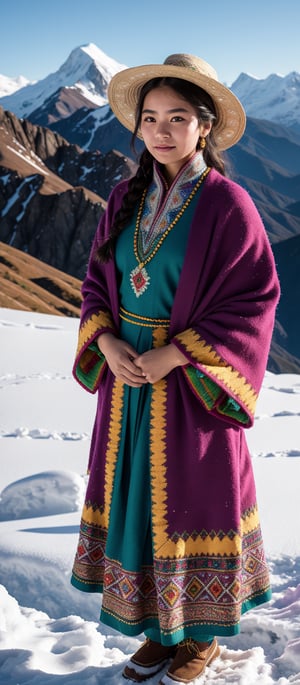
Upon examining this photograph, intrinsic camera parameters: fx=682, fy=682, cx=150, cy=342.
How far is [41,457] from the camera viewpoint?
4895 mm

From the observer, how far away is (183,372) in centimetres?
213

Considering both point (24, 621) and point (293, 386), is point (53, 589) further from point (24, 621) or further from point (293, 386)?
point (293, 386)

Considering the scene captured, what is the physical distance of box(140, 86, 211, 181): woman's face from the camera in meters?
2.10

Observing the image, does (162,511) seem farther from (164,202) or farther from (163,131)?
(163,131)

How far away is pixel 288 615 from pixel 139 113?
208 cm

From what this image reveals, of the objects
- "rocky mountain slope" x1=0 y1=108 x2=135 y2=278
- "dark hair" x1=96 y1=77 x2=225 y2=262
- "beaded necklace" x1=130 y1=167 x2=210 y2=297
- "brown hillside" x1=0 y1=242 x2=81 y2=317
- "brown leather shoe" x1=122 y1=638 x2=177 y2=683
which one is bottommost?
"brown leather shoe" x1=122 y1=638 x2=177 y2=683

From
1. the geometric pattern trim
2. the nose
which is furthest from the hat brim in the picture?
the geometric pattern trim

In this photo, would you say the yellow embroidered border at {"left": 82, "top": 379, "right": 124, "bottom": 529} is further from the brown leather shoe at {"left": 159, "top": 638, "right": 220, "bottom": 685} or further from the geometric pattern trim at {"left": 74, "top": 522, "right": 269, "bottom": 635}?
the brown leather shoe at {"left": 159, "top": 638, "right": 220, "bottom": 685}

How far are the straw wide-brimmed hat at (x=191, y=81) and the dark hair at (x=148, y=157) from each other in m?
0.03

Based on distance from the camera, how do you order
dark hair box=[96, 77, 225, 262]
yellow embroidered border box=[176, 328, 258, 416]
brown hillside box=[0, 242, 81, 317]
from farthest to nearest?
brown hillside box=[0, 242, 81, 317]
dark hair box=[96, 77, 225, 262]
yellow embroidered border box=[176, 328, 258, 416]

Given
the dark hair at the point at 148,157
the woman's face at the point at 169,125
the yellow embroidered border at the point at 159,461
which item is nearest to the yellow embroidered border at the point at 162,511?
the yellow embroidered border at the point at 159,461

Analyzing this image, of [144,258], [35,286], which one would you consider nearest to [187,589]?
[144,258]

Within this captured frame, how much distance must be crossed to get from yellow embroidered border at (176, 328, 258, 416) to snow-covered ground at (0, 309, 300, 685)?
3.50 ft

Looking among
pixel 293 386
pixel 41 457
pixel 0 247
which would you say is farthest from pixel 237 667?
pixel 0 247
